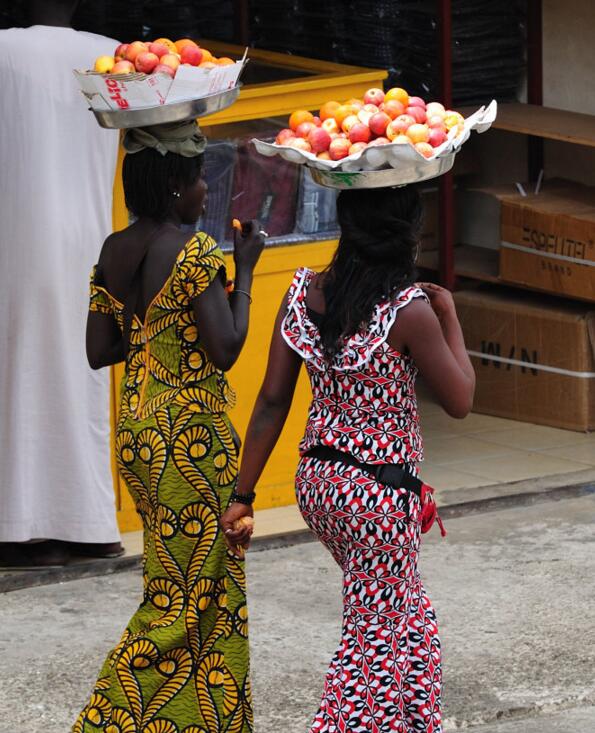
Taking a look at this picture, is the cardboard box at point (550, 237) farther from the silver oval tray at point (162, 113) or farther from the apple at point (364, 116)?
the apple at point (364, 116)

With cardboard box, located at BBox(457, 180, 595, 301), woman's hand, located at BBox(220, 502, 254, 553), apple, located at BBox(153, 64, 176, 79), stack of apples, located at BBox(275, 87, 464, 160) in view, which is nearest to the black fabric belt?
woman's hand, located at BBox(220, 502, 254, 553)

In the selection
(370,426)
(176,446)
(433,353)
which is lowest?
(176,446)

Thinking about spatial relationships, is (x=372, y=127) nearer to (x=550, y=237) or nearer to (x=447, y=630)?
(x=447, y=630)

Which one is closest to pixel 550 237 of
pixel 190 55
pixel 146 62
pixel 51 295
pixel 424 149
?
pixel 51 295

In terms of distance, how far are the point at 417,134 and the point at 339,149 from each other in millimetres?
176

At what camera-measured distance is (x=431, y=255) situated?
8805 millimetres

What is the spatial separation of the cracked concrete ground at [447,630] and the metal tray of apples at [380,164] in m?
1.65

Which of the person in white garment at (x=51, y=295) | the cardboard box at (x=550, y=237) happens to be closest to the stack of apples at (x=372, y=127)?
the person in white garment at (x=51, y=295)

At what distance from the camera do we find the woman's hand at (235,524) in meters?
4.00

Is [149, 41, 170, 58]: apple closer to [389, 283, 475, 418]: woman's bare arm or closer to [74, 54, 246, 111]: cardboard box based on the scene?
[74, 54, 246, 111]: cardboard box

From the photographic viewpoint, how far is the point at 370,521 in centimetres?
384

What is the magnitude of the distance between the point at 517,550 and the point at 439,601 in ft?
2.03

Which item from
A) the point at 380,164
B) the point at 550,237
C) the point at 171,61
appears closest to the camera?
the point at 380,164

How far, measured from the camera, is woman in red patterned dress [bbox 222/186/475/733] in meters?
3.81
